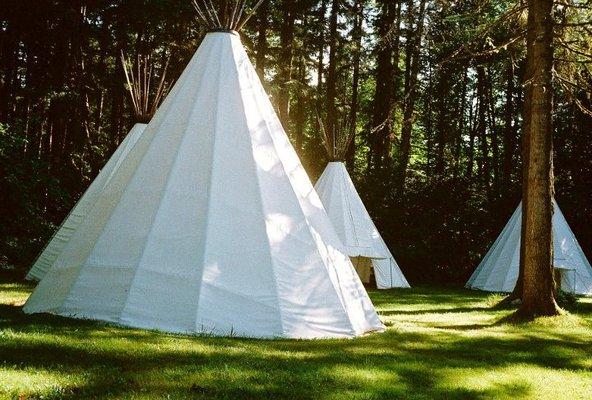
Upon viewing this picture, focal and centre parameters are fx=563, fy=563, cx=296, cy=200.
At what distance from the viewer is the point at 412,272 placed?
69.3 feet

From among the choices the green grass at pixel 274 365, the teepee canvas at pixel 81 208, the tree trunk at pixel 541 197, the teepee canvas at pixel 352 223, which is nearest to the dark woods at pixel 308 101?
the teepee canvas at pixel 81 208

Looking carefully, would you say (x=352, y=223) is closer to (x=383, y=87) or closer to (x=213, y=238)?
(x=383, y=87)

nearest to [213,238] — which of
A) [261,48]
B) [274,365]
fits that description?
[274,365]

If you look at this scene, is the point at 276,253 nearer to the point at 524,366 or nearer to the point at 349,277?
the point at 349,277

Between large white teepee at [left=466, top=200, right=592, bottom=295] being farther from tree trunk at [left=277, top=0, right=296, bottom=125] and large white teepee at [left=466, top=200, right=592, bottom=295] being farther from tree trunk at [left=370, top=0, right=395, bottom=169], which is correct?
tree trunk at [left=277, top=0, right=296, bottom=125]

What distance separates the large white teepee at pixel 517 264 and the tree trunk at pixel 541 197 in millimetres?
8456

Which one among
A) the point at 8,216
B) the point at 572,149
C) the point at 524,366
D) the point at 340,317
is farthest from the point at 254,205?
the point at 572,149

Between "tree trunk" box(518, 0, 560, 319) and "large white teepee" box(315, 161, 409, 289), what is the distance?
24.5ft

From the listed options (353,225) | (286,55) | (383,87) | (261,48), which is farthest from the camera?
(383,87)

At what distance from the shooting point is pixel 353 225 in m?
17.2

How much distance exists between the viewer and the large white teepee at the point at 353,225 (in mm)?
16953

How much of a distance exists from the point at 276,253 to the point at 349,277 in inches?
52.6

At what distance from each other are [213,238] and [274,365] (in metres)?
2.32

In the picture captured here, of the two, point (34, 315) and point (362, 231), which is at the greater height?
point (362, 231)
